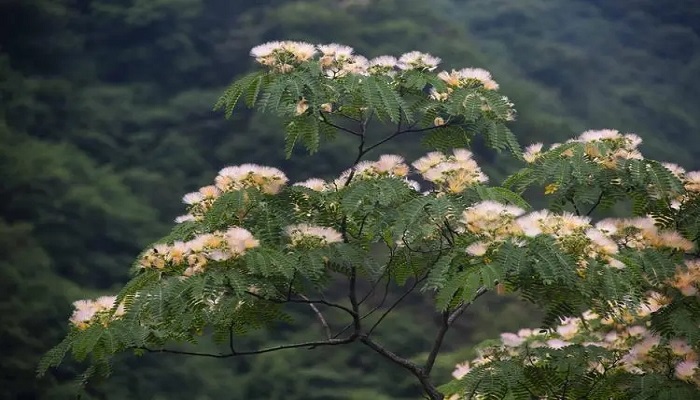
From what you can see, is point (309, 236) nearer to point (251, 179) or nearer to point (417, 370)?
point (251, 179)

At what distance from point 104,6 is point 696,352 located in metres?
11.5

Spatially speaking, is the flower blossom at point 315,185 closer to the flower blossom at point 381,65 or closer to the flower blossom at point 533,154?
the flower blossom at point 381,65

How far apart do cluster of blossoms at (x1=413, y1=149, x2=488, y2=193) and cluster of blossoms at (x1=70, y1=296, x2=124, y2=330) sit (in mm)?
1088

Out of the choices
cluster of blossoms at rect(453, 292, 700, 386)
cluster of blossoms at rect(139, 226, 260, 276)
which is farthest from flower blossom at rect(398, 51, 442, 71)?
cluster of blossoms at rect(453, 292, 700, 386)

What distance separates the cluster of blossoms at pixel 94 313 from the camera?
2.77 m

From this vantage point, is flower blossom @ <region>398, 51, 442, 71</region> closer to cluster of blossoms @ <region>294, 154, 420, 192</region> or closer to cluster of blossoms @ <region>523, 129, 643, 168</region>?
cluster of blossoms @ <region>294, 154, 420, 192</region>

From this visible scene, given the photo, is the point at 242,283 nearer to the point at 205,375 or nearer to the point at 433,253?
the point at 433,253

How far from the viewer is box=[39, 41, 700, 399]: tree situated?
246cm

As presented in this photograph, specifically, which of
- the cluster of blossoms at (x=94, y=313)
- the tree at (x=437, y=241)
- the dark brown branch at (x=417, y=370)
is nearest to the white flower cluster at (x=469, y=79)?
the tree at (x=437, y=241)

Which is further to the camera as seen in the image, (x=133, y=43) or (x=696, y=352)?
(x=133, y=43)

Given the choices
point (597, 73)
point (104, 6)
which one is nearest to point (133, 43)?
point (104, 6)

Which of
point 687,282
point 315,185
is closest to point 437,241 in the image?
point 315,185

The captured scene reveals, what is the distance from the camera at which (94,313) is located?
281 cm

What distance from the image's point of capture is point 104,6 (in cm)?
1270
